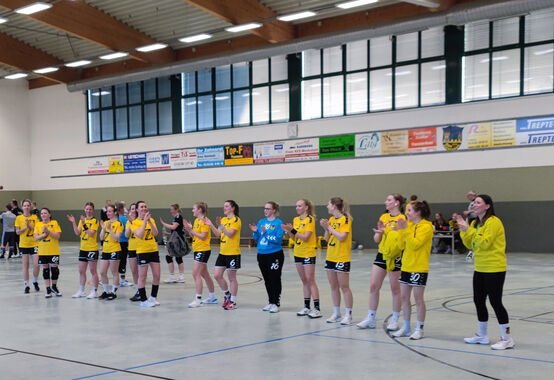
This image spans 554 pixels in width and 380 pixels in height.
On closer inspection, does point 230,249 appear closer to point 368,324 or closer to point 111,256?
point 111,256

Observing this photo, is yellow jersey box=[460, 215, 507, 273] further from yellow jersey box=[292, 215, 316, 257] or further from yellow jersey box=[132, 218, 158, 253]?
yellow jersey box=[132, 218, 158, 253]

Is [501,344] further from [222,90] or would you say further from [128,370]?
[222,90]

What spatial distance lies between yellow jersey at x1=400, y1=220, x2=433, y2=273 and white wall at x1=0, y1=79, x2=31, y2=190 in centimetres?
2870

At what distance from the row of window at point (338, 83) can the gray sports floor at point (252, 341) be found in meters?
10.5

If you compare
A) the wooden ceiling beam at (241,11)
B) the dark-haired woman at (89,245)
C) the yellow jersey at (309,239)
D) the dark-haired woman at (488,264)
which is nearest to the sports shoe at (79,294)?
the dark-haired woman at (89,245)

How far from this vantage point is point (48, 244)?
11.4m

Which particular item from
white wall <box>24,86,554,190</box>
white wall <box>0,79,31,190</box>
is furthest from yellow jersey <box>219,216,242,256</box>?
white wall <box>0,79,31,190</box>

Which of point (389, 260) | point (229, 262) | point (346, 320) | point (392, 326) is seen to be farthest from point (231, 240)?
point (392, 326)

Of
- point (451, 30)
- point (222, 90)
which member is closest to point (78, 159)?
point (222, 90)

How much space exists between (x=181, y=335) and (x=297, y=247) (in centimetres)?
224

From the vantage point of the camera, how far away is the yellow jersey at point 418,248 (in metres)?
7.30

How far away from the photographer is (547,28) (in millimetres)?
19641

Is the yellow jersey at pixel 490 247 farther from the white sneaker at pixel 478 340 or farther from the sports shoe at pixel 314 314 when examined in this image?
the sports shoe at pixel 314 314

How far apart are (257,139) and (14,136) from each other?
14687mm
